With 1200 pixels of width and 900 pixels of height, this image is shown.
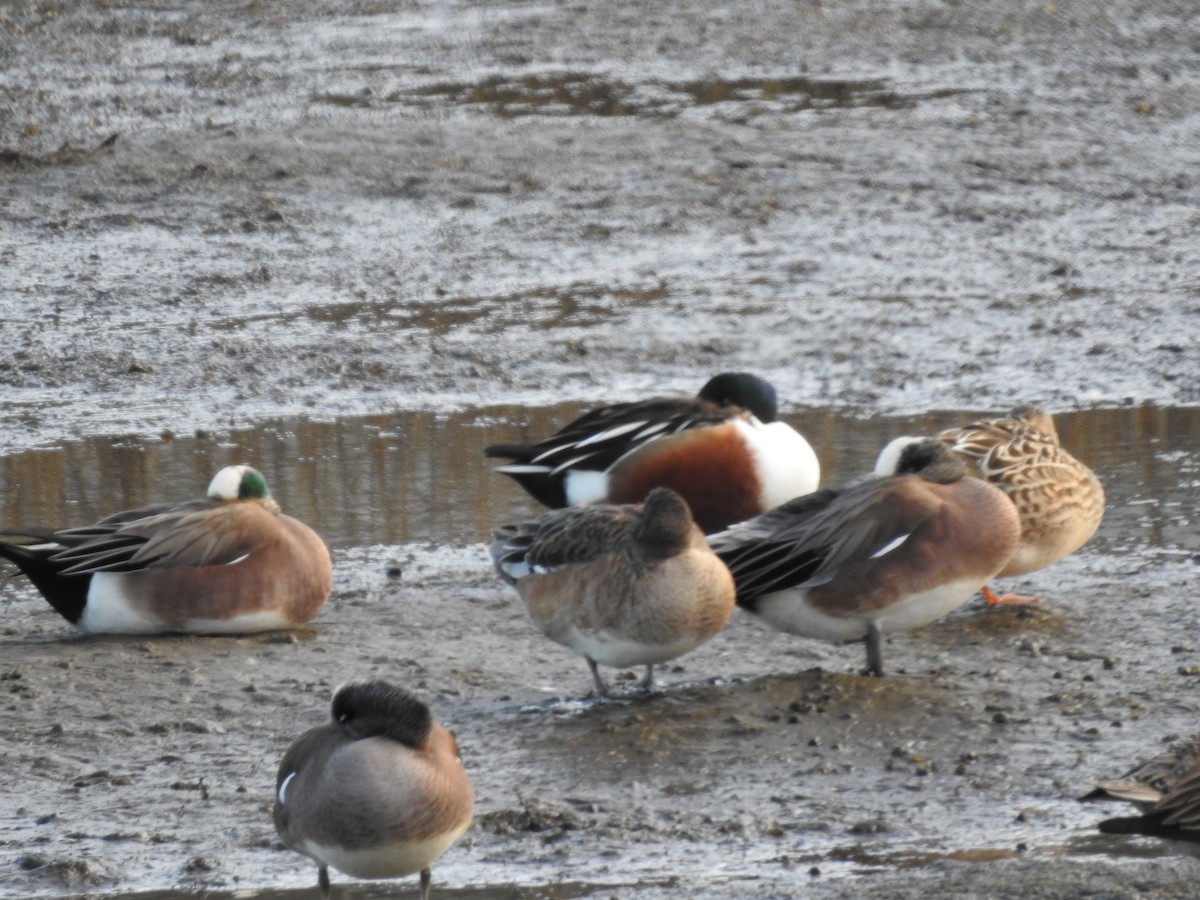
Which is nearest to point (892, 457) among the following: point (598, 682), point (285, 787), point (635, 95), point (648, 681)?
point (648, 681)

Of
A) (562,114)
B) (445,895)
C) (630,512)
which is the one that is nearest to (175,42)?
(562,114)

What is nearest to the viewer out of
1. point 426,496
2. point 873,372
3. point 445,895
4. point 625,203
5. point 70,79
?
point 445,895

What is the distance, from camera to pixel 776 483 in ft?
26.1

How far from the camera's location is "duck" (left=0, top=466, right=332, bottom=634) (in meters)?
7.03

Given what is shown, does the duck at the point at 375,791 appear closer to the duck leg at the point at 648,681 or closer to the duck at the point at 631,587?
the duck at the point at 631,587

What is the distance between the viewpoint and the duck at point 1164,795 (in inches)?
172

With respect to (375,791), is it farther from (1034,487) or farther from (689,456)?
(689,456)

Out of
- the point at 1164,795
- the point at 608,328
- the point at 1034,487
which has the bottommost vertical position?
the point at 608,328

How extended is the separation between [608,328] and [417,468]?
2074mm

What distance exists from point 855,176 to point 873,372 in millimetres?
3715

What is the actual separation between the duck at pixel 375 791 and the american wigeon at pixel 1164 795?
1.44m

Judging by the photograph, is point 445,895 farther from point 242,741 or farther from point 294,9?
point 294,9

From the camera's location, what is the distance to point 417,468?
8.79 metres

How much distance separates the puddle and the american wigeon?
10.9 meters
